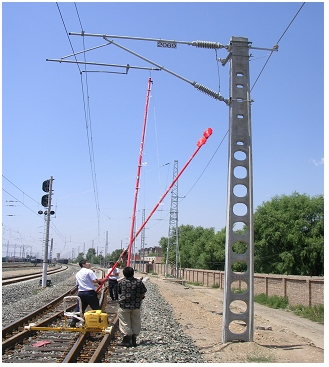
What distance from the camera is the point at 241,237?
962cm

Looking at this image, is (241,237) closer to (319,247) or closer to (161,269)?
(319,247)

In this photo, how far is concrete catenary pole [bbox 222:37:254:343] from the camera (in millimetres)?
9219

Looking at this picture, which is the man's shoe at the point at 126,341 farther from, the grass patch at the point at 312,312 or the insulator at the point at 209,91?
the grass patch at the point at 312,312

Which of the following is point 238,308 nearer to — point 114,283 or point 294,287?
point 294,287

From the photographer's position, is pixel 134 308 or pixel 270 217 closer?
pixel 134 308

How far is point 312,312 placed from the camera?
862 inches

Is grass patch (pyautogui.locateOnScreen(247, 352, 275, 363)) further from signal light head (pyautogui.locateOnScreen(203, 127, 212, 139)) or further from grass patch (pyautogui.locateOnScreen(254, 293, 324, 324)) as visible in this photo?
grass patch (pyautogui.locateOnScreen(254, 293, 324, 324))

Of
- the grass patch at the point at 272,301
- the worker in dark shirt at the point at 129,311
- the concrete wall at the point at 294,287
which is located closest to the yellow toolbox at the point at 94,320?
the worker in dark shirt at the point at 129,311

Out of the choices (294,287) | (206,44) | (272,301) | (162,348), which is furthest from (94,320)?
(272,301)

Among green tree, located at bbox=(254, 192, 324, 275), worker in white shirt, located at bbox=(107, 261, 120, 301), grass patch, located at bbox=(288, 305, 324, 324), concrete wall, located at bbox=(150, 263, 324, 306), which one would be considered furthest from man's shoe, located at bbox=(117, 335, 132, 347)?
green tree, located at bbox=(254, 192, 324, 275)

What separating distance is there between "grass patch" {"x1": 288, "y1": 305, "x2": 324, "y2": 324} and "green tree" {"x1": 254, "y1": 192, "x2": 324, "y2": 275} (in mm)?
16847

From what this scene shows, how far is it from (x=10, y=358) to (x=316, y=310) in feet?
63.2
